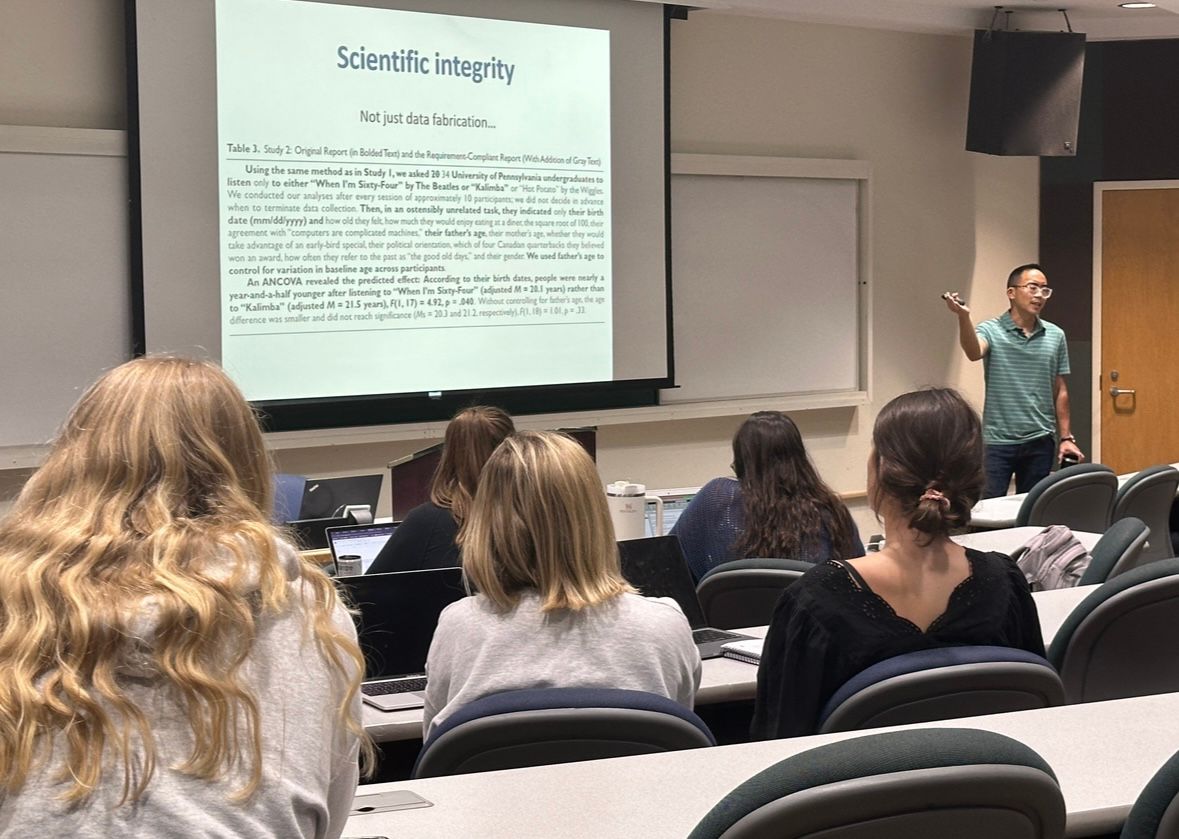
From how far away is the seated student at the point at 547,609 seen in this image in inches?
88.8

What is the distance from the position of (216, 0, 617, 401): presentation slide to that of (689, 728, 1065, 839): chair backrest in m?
4.43

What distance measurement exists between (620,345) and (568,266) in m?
0.48

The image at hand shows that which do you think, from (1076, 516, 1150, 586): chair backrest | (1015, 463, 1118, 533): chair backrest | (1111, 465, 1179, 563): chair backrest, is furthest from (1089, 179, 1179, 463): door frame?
(1076, 516, 1150, 586): chair backrest

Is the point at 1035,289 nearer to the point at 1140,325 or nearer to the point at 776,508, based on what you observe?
the point at 1140,325

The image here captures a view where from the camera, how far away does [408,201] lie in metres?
5.76

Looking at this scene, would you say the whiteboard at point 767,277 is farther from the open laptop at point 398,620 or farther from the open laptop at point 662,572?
the open laptop at point 398,620

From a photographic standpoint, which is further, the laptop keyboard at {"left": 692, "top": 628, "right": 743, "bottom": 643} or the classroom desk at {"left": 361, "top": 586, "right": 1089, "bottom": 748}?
the laptop keyboard at {"left": 692, "top": 628, "right": 743, "bottom": 643}

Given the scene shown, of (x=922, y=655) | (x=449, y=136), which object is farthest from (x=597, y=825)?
(x=449, y=136)

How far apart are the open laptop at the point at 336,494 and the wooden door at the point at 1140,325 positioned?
5.56 metres

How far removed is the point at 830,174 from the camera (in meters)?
7.26

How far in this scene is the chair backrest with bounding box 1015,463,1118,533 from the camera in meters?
4.59

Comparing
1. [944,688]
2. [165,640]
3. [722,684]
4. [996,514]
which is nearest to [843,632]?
[944,688]

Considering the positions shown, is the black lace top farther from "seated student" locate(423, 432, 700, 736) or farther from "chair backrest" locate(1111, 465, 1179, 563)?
"chair backrest" locate(1111, 465, 1179, 563)

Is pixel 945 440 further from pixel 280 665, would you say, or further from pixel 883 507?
pixel 280 665
